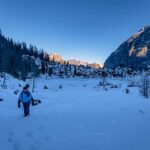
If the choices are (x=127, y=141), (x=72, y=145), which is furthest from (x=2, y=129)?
(x=127, y=141)

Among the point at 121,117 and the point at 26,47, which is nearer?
the point at 121,117

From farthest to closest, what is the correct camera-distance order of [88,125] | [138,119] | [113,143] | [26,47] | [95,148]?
1. [26,47]
2. [138,119]
3. [88,125]
4. [113,143]
5. [95,148]

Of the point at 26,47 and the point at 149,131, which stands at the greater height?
the point at 26,47

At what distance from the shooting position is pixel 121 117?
11938 millimetres

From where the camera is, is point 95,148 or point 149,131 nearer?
point 95,148

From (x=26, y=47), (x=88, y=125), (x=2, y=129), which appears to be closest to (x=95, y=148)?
(x=88, y=125)

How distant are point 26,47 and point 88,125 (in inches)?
6294

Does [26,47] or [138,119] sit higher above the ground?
[26,47]

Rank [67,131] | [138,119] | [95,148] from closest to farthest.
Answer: [95,148]
[67,131]
[138,119]

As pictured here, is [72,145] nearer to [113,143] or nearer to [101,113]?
[113,143]

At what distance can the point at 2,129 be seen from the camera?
31.4ft

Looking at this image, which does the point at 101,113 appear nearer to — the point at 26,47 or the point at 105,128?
the point at 105,128

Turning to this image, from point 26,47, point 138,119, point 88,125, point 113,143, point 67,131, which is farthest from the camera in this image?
point 26,47

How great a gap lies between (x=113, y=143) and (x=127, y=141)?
2.12 feet
